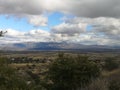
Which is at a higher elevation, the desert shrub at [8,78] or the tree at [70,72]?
the desert shrub at [8,78]

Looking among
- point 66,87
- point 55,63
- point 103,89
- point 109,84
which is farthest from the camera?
point 55,63

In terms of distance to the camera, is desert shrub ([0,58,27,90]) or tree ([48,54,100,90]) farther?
tree ([48,54,100,90])

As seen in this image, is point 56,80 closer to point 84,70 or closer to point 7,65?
point 84,70

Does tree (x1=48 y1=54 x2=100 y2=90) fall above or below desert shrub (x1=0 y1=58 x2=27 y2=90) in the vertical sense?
below

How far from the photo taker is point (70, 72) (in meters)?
38.1

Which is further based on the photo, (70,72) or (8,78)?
(70,72)

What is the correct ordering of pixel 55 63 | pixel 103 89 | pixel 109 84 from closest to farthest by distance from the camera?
pixel 103 89 < pixel 109 84 < pixel 55 63

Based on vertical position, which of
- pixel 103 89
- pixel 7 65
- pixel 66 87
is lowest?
pixel 66 87

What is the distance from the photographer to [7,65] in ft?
73.9

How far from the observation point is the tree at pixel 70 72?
121 ft

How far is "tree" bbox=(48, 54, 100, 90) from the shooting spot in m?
36.9

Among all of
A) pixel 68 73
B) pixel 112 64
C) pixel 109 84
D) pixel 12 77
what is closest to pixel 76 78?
pixel 68 73

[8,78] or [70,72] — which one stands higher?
[8,78]

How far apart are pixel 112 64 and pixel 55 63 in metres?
24.0
